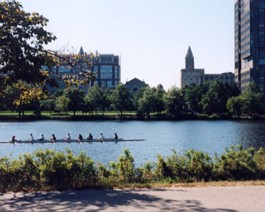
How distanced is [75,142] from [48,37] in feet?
155

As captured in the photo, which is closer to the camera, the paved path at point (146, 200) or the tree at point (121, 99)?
the paved path at point (146, 200)

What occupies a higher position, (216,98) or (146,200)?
(216,98)

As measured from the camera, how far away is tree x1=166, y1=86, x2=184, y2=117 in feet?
458

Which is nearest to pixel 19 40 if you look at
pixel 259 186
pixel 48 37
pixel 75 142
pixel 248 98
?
pixel 48 37

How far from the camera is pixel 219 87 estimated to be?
14888cm

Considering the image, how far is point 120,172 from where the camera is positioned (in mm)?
14648

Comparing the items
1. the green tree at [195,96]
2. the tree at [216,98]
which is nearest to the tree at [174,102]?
the tree at [216,98]

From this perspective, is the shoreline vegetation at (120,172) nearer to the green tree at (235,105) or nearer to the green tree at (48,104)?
the green tree at (235,105)

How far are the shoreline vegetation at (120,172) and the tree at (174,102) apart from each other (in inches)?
4855

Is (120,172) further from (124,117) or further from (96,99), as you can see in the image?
(96,99)

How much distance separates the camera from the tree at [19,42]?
1298 cm

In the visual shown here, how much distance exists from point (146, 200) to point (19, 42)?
6.54 metres

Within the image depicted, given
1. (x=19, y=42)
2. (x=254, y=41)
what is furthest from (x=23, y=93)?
(x=254, y=41)

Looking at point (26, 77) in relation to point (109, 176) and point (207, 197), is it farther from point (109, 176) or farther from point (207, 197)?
point (207, 197)
